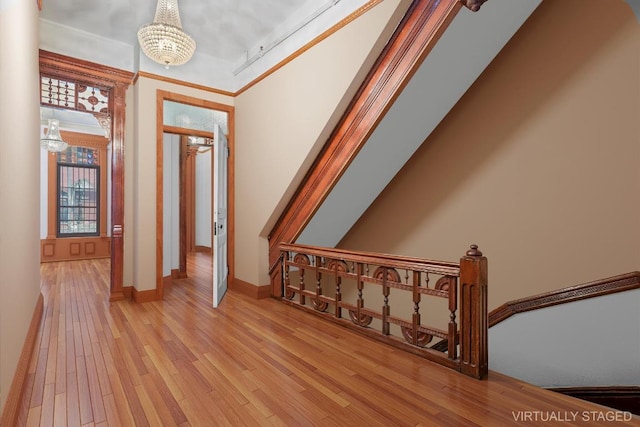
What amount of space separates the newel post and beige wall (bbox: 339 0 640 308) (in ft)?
3.60

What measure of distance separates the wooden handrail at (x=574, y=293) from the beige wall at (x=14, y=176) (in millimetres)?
3090

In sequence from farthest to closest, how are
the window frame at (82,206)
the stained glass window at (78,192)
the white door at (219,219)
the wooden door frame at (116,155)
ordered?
the stained glass window at (78,192), the window frame at (82,206), the wooden door frame at (116,155), the white door at (219,219)

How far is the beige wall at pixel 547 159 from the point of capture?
238 cm

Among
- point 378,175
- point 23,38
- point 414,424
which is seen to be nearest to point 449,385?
point 414,424

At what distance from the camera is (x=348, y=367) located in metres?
2.27

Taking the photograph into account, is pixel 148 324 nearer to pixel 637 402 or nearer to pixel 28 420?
pixel 28 420

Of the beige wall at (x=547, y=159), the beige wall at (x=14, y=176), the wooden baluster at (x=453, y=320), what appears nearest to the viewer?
the beige wall at (x=14, y=176)

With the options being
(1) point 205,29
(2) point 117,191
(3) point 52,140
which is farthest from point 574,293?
(3) point 52,140

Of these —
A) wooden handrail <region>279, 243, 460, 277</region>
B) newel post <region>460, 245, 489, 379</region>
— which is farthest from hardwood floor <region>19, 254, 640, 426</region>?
wooden handrail <region>279, 243, 460, 277</region>

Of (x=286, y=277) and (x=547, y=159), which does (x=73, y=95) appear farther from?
(x=547, y=159)

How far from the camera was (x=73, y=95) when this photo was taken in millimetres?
4039

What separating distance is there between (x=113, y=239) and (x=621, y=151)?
17.1 feet

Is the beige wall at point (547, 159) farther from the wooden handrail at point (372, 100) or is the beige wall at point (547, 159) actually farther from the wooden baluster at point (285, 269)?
the wooden baluster at point (285, 269)

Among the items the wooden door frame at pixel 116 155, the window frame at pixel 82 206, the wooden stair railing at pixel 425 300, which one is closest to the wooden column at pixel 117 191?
the wooden door frame at pixel 116 155
